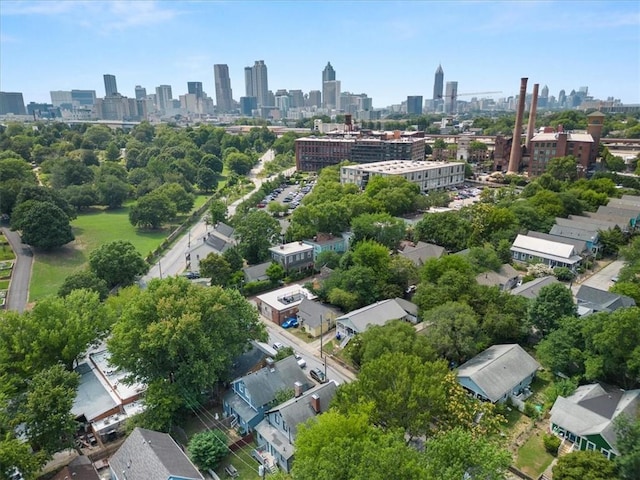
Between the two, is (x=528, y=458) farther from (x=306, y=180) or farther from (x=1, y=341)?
(x=306, y=180)

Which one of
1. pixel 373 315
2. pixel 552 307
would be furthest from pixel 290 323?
pixel 552 307

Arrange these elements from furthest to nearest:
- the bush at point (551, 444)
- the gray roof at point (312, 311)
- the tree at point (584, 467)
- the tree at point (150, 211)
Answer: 1. the tree at point (150, 211)
2. the gray roof at point (312, 311)
3. the bush at point (551, 444)
4. the tree at point (584, 467)

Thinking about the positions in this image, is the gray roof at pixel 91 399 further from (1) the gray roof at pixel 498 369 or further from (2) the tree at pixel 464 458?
(1) the gray roof at pixel 498 369

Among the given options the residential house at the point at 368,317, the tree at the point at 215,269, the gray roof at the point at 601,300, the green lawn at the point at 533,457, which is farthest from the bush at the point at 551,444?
the tree at the point at 215,269

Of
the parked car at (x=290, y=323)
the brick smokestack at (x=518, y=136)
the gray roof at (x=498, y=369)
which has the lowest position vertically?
the parked car at (x=290, y=323)

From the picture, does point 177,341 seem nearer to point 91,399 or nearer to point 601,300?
point 91,399

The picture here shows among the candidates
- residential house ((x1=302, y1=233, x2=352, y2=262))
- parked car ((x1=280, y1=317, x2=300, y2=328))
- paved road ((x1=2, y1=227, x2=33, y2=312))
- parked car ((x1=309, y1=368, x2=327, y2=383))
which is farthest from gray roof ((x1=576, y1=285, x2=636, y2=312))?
paved road ((x1=2, y1=227, x2=33, y2=312))
